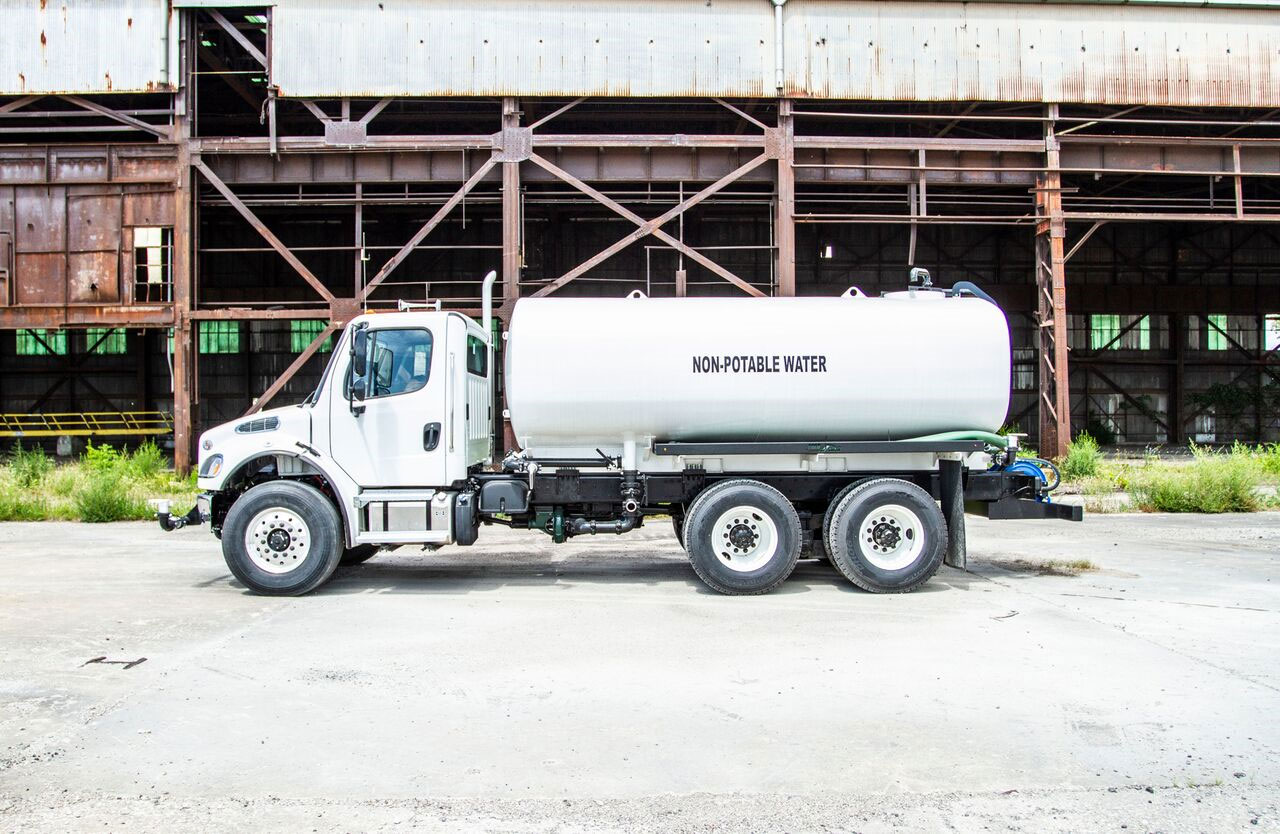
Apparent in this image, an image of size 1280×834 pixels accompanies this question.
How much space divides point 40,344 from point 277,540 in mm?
27058

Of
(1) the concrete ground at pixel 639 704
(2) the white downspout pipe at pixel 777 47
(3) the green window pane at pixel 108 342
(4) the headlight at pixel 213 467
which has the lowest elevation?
(1) the concrete ground at pixel 639 704

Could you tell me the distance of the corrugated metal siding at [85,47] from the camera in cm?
1955

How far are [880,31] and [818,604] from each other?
16.3m

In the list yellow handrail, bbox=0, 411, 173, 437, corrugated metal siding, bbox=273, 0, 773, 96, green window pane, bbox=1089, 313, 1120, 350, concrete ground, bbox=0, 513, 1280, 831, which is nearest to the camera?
concrete ground, bbox=0, 513, 1280, 831

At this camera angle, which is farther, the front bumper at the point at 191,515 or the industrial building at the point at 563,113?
the industrial building at the point at 563,113

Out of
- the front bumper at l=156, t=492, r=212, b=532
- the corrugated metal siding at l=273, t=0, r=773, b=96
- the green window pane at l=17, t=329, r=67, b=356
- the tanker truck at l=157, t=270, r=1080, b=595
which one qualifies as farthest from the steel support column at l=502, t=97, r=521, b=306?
the green window pane at l=17, t=329, r=67, b=356

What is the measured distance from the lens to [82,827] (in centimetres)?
388

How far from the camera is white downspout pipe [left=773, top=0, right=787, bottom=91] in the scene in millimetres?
19594

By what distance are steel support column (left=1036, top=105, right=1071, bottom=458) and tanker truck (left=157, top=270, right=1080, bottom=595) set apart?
12831 millimetres

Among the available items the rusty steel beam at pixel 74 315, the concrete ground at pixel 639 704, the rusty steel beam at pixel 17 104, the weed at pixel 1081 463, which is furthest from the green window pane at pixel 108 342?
the weed at pixel 1081 463

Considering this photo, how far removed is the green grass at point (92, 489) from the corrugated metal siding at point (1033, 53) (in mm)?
16306

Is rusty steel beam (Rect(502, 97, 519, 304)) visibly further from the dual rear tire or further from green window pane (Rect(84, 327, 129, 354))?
green window pane (Rect(84, 327, 129, 354))

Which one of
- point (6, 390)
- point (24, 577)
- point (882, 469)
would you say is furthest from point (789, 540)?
point (6, 390)

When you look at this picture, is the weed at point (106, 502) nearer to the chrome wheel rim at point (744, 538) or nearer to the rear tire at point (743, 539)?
the rear tire at point (743, 539)
